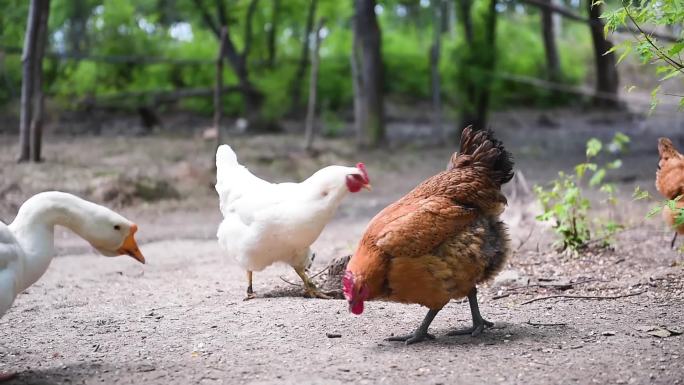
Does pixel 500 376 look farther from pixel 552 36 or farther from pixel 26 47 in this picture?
pixel 552 36

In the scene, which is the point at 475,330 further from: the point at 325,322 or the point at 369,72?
the point at 369,72

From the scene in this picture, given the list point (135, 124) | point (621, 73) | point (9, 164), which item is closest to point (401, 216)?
point (9, 164)

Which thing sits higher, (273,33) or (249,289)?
(273,33)

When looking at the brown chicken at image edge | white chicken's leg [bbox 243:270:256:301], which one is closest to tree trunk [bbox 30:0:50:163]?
white chicken's leg [bbox 243:270:256:301]

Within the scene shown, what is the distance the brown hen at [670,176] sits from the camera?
21.0 feet

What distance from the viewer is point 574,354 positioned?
13.8 ft

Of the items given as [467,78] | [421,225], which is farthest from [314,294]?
[467,78]

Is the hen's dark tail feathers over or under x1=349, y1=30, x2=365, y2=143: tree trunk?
under

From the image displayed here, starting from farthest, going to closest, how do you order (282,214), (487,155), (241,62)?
(241,62), (282,214), (487,155)

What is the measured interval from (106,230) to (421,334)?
6.43 feet

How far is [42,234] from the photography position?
4.08 meters

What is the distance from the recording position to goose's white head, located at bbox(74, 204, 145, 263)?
4172mm

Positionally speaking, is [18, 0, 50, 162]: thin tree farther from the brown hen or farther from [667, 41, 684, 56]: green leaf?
[667, 41, 684, 56]: green leaf

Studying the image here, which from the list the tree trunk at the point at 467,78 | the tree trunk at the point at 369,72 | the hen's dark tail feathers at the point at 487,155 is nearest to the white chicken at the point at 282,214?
the hen's dark tail feathers at the point at 487,155
